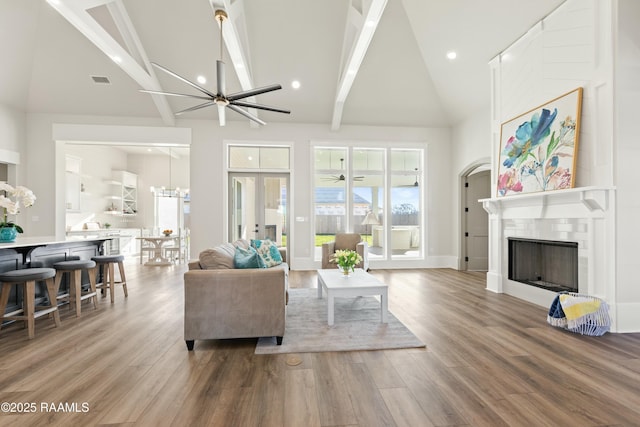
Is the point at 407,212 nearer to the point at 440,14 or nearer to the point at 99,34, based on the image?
the point at 440,14

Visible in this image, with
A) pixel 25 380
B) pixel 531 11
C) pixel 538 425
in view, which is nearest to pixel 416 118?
pixel 531 11

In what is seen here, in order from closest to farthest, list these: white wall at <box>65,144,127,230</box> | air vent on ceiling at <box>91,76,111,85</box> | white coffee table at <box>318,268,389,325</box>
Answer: white coffee table at <box>318,268,389,325</box> → air vent on ceiling at <box>91,76,111,85</box> → white wall at <box>65,144,127,230</box>

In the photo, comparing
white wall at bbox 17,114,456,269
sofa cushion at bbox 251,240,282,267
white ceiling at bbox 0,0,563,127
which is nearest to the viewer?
sofa cushion at bbox 251,240,282,267

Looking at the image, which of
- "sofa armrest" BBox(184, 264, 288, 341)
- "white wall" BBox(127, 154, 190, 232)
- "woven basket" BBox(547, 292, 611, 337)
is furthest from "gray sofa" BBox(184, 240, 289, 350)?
"white wall" BBox(127, 154, 190, 232)

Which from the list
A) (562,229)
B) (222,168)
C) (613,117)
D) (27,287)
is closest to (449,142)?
(562,229)

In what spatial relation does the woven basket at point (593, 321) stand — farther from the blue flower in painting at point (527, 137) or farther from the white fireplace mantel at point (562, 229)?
the blue flower in painting at point (527, 137)

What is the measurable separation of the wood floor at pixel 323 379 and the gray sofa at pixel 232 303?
0.64ft

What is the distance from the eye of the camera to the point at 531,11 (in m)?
3.99

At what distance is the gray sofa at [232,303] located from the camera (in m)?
2.64

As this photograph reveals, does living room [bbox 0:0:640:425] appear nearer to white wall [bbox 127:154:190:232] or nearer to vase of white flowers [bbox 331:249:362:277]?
vase of white flowers [bbox 331:249:362:277]

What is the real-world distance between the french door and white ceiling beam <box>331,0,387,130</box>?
202 centimetres

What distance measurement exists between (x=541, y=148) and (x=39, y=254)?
655 centimetres

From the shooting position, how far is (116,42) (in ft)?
15.5

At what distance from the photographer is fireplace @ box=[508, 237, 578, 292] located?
3.95 m
